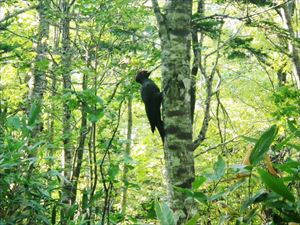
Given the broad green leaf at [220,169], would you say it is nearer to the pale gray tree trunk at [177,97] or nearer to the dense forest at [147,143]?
the dense forest at [147,143]

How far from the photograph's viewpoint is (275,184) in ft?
3.69

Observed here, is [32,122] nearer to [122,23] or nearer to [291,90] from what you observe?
[122,23]

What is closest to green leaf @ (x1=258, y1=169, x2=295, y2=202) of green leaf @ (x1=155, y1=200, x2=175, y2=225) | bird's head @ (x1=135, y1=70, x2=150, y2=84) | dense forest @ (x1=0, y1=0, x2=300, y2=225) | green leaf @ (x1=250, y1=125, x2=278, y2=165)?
dense forest @ (x1=0, y1=0, x2=300, y2=225)

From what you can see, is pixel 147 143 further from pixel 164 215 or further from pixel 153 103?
pixel 164 215

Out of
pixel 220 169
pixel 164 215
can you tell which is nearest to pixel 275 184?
pixel 220 169

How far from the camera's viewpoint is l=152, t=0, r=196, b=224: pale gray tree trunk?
3348 mm

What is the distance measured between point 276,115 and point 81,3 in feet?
11.8

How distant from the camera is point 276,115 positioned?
6.98m

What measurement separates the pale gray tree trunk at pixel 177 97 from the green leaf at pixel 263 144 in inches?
81.2

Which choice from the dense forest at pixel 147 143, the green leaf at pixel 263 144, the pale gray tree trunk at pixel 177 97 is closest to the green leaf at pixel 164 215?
the dense forest at pixel 147 143

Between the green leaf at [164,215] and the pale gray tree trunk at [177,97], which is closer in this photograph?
the green leaf at [164,215]

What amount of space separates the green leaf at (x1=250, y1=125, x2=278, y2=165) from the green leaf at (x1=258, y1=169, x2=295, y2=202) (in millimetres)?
117

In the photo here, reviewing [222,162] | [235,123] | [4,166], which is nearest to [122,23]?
[4,166]

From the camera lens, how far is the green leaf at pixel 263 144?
1201 mm
